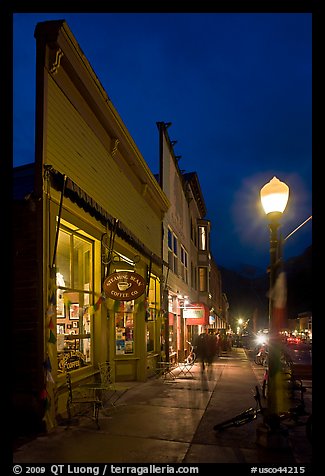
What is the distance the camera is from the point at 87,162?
11023 millimetres

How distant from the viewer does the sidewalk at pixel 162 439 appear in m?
6.79

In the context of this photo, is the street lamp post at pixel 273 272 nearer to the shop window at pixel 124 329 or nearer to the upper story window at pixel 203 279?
the shop window at pixel 124 329

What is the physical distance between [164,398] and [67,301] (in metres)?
3.93

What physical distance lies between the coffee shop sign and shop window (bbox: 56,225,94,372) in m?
0.74

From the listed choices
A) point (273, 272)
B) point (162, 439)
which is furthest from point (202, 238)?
point (162, 439)

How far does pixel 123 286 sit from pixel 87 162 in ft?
9.60

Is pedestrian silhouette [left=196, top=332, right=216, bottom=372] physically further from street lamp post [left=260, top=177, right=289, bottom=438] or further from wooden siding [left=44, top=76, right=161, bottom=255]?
street lamp post [left=260, top=177, right=289, bottom=438]

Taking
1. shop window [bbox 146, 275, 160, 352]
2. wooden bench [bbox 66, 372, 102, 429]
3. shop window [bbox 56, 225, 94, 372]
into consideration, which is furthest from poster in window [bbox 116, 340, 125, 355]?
wooden bench [bbox 66, 372, 102, 429]

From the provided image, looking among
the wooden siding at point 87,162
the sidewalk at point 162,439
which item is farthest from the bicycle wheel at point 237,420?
the wooden siding at point 87,162

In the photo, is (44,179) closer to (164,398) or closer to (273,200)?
(273,200)

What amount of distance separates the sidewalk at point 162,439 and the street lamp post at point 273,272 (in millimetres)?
647

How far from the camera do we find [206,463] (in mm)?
6668

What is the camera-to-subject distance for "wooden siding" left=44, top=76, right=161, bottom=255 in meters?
9.17
